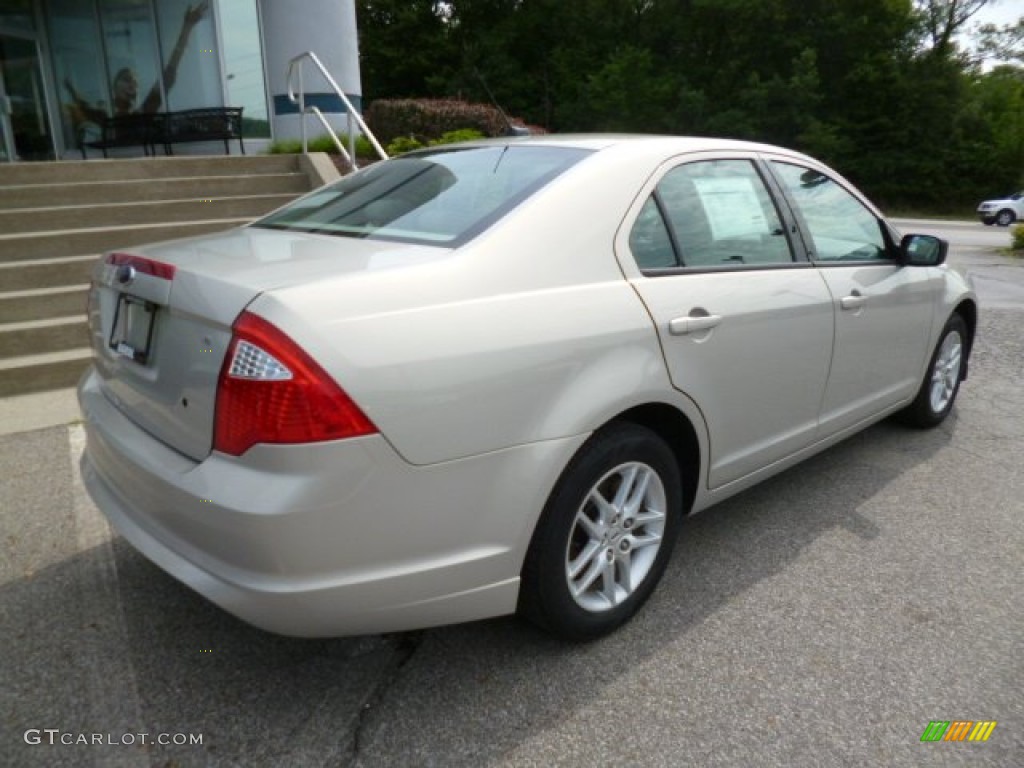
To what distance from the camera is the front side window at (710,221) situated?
105 inches

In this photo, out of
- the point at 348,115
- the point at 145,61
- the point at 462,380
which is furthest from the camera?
the point at 145,61

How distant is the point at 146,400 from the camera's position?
7.35 ft

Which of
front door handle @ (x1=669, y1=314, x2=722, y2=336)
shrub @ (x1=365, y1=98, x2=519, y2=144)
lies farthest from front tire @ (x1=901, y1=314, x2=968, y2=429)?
shrub @ (x1=365, y1=98, x2=519, y2=144)

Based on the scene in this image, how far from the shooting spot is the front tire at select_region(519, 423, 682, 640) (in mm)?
2293

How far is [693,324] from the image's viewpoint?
2609mm

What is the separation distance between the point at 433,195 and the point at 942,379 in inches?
133

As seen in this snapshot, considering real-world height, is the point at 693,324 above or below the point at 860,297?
above

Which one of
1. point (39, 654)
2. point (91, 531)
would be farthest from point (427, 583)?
point (91, 531)

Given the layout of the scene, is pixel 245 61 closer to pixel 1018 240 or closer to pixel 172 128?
pixel 172 128

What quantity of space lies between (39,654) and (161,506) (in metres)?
0.80

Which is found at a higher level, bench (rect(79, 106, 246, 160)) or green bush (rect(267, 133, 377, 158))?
bench (rect(79, 106, 246, 160))

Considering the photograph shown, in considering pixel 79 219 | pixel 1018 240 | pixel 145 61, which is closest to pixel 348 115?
pixel 79 219

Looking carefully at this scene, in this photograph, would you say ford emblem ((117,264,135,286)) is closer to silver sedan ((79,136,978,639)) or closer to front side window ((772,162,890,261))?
silver sedan ((79,136,978,639))

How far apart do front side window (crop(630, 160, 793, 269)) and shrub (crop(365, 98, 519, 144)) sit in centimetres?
930
